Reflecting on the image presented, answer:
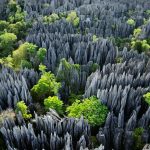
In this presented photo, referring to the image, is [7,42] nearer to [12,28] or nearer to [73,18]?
[12,28]

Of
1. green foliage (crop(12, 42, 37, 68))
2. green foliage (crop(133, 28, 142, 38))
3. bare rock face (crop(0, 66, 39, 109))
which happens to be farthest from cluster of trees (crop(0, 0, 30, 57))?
green foliage (crop(133, 28, 142, 38))

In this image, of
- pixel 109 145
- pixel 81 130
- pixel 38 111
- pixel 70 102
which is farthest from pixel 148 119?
pixel 38 111

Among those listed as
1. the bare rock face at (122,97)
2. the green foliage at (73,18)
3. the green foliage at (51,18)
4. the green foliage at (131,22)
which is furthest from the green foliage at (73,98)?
the green foliage at (131,22)

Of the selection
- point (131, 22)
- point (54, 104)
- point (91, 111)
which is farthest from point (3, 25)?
point (91, 111)

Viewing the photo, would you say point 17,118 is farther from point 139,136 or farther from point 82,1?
point 82,1

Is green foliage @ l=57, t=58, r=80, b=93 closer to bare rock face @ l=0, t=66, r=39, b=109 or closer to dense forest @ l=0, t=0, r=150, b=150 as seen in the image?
A: dense forest @ l=0, t=0, r=150, b=150
